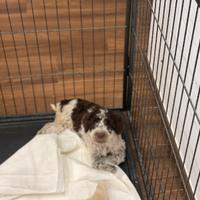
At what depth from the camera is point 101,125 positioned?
6.01 feet

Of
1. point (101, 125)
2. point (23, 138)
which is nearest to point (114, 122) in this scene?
point (101, 125)

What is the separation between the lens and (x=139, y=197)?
5.86 ft

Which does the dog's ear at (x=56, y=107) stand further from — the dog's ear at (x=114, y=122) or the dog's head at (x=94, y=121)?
the dog's ear at (x=114, y=122)

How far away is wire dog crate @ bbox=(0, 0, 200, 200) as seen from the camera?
1.78 metres

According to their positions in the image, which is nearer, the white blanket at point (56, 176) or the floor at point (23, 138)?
the white blanket at point (56, 176)

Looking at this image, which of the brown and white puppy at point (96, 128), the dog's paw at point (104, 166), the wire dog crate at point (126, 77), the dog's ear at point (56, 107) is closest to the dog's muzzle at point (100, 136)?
the brown and white puppy at point (96, 128)

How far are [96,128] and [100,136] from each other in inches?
1.9

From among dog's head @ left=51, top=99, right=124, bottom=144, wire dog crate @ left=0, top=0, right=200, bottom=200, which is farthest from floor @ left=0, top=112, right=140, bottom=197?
dog's head @ left=51, top=99, right=124, bottom=144

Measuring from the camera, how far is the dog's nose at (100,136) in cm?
184

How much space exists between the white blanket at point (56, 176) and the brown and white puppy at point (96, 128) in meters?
0.05

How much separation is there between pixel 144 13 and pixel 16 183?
107 cm

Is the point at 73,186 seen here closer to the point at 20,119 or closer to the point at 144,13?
the point at 20,119

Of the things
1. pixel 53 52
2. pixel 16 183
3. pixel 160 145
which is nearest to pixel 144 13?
pixel 160 145

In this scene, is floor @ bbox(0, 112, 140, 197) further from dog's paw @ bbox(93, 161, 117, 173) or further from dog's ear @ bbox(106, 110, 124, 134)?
dog's ear @ bbox(106, 110, 124, 134)
